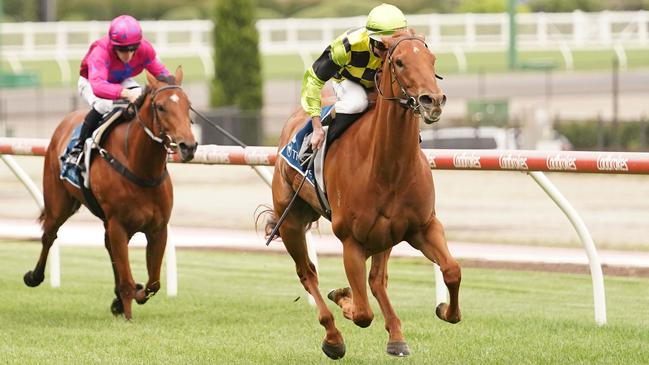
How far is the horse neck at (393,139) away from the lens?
22.0 ft

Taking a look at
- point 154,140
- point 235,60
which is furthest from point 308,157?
point 235,60

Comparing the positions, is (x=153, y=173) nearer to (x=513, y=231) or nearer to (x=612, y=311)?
(x=612, y=311)

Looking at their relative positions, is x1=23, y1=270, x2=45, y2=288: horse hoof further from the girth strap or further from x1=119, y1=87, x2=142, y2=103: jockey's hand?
x1=119, y1=87, x2=142, y2=103: jockey's hand

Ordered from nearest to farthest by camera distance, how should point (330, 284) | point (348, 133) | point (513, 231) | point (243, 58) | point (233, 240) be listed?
1. point (348, 133)
2. point (330, 284)
3. point (233, 240)
4. point (513, 231)
5. point (243, 58)

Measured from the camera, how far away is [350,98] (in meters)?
7.25

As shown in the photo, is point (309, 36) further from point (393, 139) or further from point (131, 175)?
point (393, 139)

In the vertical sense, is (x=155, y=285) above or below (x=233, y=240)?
above

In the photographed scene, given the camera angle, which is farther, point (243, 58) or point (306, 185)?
point (243, 58)

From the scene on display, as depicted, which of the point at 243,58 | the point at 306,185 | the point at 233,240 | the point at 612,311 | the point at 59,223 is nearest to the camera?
the point at 306,185

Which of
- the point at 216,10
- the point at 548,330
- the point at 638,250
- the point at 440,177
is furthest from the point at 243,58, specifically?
the point at 548,330

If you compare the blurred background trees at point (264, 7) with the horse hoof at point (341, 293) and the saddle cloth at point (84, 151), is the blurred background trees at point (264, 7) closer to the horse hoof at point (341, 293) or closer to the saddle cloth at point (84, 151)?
the saddle cloth at point (84, 151)

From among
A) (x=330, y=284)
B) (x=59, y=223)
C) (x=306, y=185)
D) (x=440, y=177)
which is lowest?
(x=440, y=177)

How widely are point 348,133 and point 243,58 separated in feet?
84.2

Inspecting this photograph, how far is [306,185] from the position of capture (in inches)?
300
